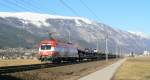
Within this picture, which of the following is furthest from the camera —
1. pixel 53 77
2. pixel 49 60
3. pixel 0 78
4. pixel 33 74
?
pixel 49 60

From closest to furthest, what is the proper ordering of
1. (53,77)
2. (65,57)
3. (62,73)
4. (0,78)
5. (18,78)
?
(0,78) → (18,78) → (53,77) → (62,73) → (65,57)

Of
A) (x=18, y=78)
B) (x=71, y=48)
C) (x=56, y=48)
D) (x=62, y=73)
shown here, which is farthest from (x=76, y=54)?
(x=18, y=78)

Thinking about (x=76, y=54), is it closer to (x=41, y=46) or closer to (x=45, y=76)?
(x=41, y=46)

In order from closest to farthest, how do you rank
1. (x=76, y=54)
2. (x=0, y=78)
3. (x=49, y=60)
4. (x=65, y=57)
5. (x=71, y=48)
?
(x=0, y=78) → (x=49, y=60) → (x=65, y=57) → (x=71, y=48) → (x=76, y=54)

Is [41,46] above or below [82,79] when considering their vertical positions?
above

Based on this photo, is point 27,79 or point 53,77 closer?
point 27,79

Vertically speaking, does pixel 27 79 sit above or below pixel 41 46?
below

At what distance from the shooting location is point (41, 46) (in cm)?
7831

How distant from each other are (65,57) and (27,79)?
143ft

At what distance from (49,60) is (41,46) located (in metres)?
3.98

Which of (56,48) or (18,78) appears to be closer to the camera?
(18,78)

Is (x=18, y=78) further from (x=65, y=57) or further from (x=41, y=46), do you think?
(x=65, y=57)

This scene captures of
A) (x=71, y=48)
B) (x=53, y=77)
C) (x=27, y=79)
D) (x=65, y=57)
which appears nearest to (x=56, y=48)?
(x=65, y=57)

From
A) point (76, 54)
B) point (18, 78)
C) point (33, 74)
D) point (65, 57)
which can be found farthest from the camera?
point (76, 54)
